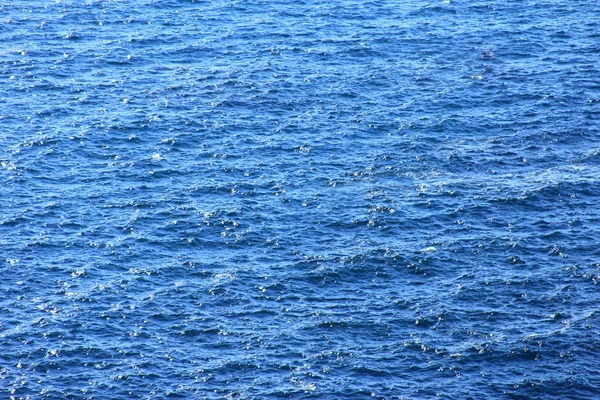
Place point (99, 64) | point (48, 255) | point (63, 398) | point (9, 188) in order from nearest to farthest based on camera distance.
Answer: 1. point (63, 398)
2. point (48, 255)
3. point (9, 188)
4. point (99, 64)

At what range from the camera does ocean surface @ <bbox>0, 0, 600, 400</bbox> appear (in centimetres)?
8612

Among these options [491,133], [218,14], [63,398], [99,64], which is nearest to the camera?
[63,398]

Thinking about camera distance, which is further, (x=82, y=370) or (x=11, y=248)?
(x=11, y=248)

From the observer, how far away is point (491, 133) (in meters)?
122

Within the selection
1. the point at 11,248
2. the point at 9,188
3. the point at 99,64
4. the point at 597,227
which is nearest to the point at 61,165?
the point at 9,188

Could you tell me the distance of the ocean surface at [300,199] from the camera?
86125 mm

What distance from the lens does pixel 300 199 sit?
4341 inches

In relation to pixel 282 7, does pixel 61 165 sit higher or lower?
lower

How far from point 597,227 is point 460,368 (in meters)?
30.3

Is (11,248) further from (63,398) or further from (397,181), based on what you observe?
(397,181)

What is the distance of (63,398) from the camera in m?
81.4

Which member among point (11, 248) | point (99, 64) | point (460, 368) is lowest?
point (460, 368)

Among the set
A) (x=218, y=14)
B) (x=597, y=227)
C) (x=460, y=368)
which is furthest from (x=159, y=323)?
(x=218, y=14)

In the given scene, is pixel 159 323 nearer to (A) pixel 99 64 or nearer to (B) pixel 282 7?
(A) pixel 99 64
